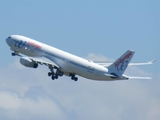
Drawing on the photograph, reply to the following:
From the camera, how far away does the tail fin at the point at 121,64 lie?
398 ft

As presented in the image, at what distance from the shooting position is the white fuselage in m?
123

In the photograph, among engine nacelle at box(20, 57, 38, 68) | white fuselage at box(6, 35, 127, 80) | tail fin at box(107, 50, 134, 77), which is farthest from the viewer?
engine nacelle at box(20, 57, 38, 68)

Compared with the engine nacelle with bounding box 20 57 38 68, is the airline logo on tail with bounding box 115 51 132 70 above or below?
below

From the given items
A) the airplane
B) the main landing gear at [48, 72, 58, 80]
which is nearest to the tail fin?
the airplane

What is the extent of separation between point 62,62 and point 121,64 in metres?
12.6

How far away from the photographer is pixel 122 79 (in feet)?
399

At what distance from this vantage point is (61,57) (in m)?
129

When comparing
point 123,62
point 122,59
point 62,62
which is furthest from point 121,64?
point 62,62

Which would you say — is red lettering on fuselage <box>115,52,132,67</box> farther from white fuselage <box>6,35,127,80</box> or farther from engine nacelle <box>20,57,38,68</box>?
engine nacelle <box>20,57,38,68</box>

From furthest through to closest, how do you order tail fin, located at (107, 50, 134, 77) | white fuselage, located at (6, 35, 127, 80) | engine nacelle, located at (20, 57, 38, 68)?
engine nacelle, located at (20, 57, 38, 68) → white fuselage, located at (6, 35, 127, 80) → tail fin, located at (107, 50, 134, 77)

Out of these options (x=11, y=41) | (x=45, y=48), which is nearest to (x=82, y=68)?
(x=45, y=48)

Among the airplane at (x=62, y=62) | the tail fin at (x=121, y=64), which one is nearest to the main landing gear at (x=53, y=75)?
the airplane at (x=62, y=62)

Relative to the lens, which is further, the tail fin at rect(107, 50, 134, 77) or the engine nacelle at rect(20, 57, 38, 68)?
the engine nacelle at rect(20, 57, 38, 68)

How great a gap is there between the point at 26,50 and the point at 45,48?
470 centimetres
